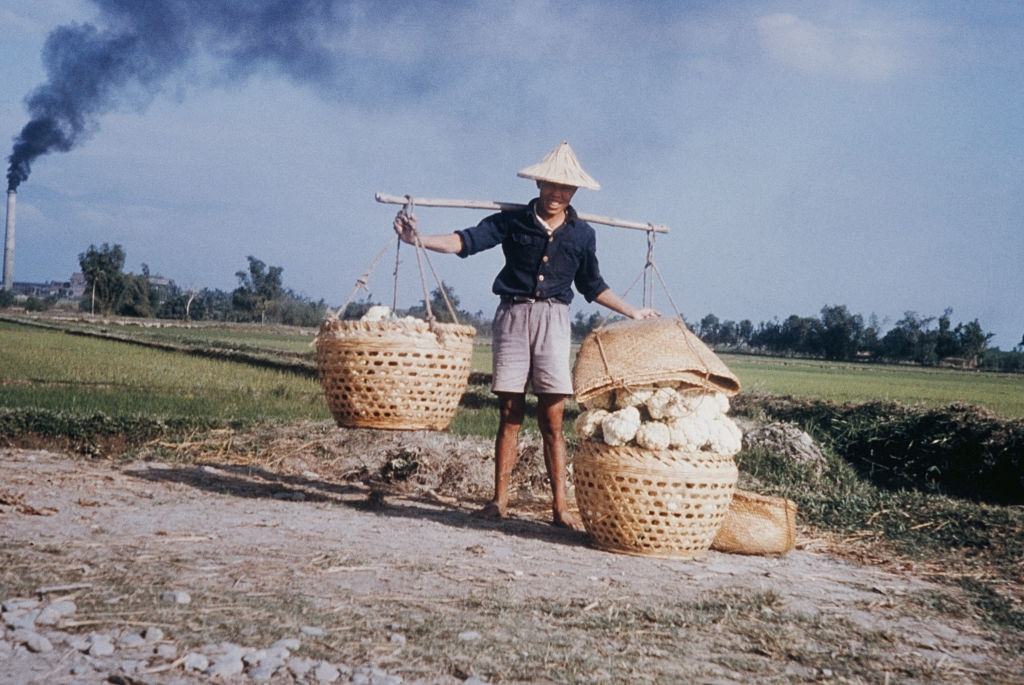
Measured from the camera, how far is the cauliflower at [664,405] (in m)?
4.25

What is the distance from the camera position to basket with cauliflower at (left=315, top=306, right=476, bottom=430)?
450cm

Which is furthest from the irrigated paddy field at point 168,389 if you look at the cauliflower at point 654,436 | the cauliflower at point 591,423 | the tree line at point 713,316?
the tree line at point 713,316

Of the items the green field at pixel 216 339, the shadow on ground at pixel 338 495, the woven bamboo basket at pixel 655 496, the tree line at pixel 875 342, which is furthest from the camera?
the tree line at pixel 875 342

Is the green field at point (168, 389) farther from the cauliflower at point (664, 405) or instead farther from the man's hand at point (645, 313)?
the cauliflower at point (664, 405)

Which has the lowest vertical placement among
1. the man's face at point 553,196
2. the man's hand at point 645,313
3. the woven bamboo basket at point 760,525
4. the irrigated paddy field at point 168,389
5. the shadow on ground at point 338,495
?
the shadow on ground at point 338,495

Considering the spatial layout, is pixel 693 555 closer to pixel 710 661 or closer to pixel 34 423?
pixel 710 661

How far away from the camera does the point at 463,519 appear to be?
16.5ft

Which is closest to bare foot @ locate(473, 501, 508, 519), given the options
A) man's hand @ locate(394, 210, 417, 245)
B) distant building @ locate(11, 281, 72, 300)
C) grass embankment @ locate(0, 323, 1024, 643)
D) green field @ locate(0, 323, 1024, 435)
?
man's hand @ locate(394, 210, 417, 245)

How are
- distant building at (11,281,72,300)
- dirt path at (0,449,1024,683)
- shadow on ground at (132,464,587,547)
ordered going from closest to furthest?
1. dirt path at (0,449,1024,683)
2. shadow on ground at (132,464,587,547)
3. distant building at (11,281,72,300)

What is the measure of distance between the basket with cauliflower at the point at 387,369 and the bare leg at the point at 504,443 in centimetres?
37

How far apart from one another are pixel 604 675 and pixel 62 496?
3581mm

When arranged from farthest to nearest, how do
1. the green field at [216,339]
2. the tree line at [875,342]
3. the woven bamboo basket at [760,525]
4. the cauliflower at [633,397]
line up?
1. the tree line at [875,342]
2. the green field at [216,339]
3. the woven bamboo basket at [760,525]
4. the cauliflower at [633,397]

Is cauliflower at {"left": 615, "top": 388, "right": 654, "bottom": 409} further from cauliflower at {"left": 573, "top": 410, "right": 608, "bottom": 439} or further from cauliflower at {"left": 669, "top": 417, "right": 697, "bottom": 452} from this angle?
cauliflower at {"left": 669, "top": 417, "right": 697, "bottom": 452}

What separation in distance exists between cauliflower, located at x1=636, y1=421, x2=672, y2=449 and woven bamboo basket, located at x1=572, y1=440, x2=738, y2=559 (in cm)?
3
